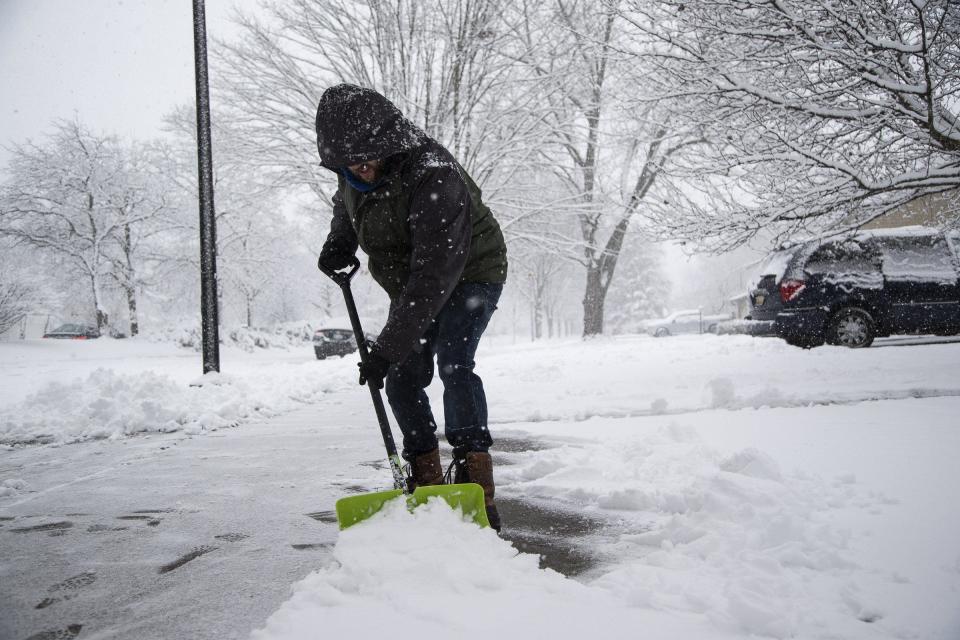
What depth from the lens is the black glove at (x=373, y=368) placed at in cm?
195

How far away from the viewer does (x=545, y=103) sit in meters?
11.1

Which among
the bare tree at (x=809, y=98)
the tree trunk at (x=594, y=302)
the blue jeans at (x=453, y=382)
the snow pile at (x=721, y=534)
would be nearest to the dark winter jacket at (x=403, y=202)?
the blue jeans at (x=453, y=382)

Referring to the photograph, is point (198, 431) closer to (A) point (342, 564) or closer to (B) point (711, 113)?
(A) point (342, 564)

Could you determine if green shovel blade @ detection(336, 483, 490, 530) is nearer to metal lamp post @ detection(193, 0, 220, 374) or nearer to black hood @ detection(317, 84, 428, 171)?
black hood @ detection(317, 84, 428, 171)

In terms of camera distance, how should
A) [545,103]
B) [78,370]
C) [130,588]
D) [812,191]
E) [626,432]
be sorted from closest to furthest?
[130,588] → [626,432] → [812,191] → [78,370] → [545,103]

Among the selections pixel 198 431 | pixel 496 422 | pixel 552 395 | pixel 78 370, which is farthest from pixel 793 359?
pixel 78 370

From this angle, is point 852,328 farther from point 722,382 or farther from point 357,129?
point 357,129

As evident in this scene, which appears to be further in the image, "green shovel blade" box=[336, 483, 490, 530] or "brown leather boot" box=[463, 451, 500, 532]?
"brown leather boot" box=[463, 451, 500, 532]

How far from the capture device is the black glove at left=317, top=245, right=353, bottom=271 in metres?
2.57

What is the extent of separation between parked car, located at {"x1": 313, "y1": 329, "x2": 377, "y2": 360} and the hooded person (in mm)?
14849

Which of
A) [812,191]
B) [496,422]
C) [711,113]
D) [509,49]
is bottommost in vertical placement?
[496,422]

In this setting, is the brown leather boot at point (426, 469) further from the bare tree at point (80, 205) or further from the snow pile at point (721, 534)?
the bare tree at point (80, 205)

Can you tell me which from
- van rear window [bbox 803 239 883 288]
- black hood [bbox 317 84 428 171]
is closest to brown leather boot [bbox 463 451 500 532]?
black hood [bbox 317 84 428 171]

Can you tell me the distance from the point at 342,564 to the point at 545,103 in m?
10.8
